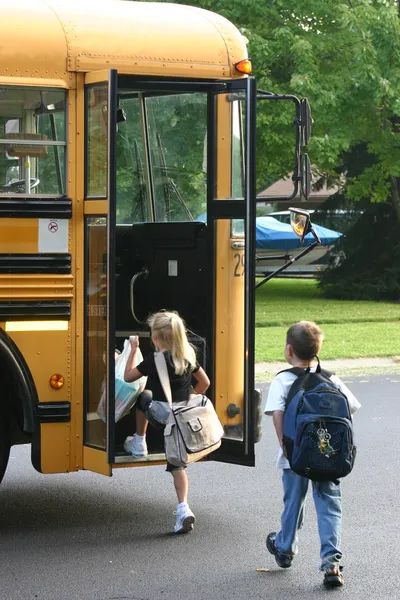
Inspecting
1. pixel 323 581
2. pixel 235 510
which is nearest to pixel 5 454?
pixel 235 510

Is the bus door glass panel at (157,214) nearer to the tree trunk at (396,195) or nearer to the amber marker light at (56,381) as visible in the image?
the amber marker light at (56,381)

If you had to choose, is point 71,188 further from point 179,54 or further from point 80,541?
point 80,541

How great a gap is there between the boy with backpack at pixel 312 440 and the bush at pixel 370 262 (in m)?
18.9

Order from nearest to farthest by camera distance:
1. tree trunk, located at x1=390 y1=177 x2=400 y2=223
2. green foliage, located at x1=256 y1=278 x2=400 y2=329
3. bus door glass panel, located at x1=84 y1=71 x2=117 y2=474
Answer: bus door glass panel, located at x1=84 y1=71 x2=117 y2=474
green foliage, located at x1=256 y1=278 x2=400 y2=329
tree trunk, located at x1=390 y1=177 x2=400 y2=223

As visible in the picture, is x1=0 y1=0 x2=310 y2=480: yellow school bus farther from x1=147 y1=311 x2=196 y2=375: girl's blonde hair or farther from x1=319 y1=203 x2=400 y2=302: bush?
x1=319 y1=203 x2=400 y2=302: bush

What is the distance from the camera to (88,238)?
5.81 m

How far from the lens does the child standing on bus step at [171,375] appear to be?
227 inches

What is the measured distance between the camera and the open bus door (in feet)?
18.8

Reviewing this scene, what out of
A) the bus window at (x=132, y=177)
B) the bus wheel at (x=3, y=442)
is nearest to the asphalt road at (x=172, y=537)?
the bus wheel at (x=3, y=442)

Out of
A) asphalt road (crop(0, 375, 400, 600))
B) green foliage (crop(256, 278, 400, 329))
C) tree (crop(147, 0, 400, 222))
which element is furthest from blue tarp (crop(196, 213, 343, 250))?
asphalt road (crop(0, 375, 400, 600))

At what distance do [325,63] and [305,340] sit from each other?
59.2 feet

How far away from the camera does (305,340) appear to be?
16.7 ft

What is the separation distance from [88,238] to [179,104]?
3.56 feet

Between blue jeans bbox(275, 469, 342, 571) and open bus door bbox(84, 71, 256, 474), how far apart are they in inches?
32.6
